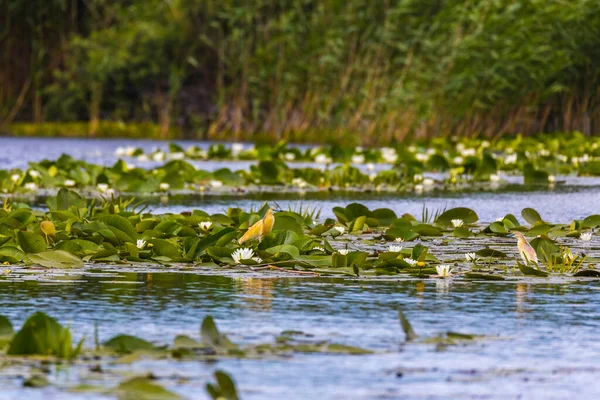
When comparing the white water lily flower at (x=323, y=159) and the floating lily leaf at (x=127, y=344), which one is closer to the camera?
the floating lily leaf at (x=127, y=344)

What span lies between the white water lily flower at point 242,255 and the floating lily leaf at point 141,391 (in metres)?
2.73

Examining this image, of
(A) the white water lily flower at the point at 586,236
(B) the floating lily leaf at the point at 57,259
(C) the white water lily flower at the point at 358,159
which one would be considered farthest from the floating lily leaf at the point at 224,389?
(C) the white water lily flower at the point at 358,159

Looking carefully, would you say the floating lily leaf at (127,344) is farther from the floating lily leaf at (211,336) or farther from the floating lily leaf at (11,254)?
the floating lily leaf at (11,254)

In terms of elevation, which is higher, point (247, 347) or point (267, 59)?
point (267, 59)

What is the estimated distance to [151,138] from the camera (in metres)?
26.5

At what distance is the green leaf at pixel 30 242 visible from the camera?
234 inches

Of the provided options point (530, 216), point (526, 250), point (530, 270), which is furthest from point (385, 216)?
point (530, 270)

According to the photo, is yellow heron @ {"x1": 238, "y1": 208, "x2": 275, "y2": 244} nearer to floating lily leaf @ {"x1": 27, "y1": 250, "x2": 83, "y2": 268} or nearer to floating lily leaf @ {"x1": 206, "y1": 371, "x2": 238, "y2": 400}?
floating lily leaf @ {"x1": 27, "y1": 250, "x2": 83, "y2": 268}

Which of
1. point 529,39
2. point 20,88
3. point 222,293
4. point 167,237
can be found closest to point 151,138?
point 20,88

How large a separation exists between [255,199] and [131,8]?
1944cm

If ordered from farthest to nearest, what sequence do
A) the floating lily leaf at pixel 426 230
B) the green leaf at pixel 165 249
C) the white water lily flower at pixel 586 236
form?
the floating lily leaf at pixel 426 230, the white water lily flower at pixel 586 236, the green leaf at pixel 165 249

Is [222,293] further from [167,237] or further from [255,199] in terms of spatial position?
[255,199]

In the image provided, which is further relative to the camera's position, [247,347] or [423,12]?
[423,12]

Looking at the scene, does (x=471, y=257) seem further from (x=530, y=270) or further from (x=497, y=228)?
(x=497, y=228)
